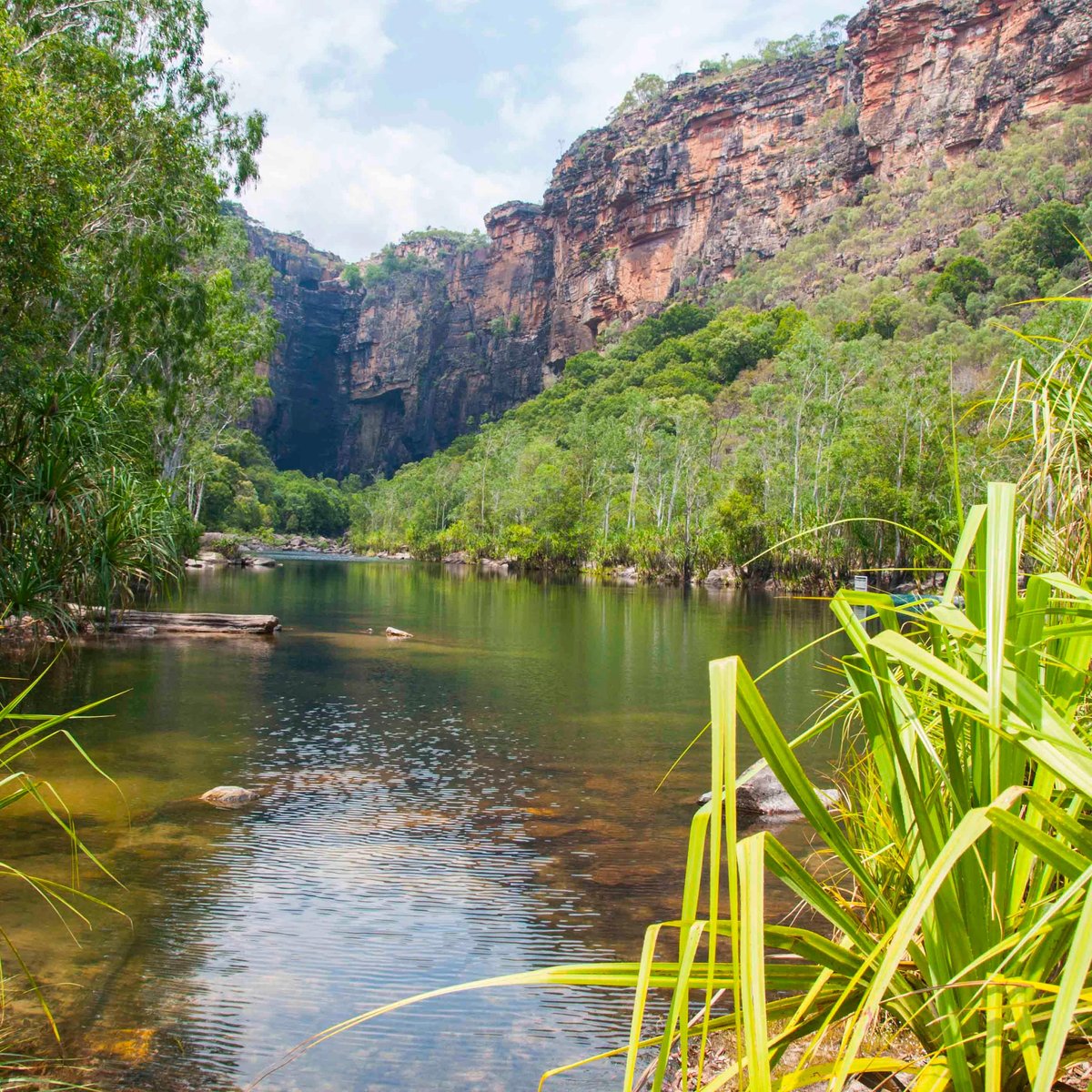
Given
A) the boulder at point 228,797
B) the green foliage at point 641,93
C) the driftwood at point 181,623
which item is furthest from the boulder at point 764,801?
the green foliage at point 641,93

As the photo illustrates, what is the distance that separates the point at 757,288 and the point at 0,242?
274 ft

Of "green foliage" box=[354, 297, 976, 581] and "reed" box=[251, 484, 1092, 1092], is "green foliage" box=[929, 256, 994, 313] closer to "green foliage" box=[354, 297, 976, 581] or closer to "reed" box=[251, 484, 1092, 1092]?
"green foliage" box=[354, 297, 976, 581]

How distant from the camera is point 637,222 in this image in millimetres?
107750

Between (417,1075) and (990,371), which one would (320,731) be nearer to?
(417,1075)

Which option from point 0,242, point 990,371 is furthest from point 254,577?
point 990,371

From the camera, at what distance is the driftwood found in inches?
680

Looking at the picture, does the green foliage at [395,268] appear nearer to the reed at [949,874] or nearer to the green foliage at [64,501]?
the green foliage at [64,501]

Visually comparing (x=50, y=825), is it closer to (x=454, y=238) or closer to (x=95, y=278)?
(x=95, y=278)

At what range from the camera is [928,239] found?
69.5m

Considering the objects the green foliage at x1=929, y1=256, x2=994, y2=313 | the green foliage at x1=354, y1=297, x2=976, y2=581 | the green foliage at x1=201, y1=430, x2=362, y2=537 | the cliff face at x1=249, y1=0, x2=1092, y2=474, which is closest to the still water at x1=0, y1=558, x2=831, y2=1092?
the green foliage at x1=354, y1=297, x2=976, y2=581

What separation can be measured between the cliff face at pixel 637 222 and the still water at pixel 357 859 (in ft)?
263

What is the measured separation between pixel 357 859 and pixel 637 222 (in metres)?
109

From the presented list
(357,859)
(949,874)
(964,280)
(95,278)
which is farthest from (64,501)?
(964,280)

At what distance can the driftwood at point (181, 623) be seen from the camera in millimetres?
17281
